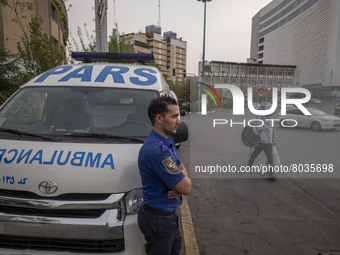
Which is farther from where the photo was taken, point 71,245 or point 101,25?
point 101,25

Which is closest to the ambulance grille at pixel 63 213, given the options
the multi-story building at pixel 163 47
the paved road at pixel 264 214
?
the paved road at pixel 264 214

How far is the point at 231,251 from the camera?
3074mm

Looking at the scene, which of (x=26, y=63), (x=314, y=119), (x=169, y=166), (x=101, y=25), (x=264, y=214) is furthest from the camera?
(x=314, y=119)

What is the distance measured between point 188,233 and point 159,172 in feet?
6.65

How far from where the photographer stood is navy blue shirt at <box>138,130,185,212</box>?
1.76 meters

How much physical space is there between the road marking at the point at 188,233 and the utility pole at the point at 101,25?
851 centimetres

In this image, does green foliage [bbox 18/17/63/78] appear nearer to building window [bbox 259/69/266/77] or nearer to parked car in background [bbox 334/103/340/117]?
parked car in background [bbox 334/103/340/117]

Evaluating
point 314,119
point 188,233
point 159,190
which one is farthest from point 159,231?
point 314,119

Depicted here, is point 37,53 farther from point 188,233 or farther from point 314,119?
point 314,119

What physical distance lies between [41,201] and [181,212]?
2477mm

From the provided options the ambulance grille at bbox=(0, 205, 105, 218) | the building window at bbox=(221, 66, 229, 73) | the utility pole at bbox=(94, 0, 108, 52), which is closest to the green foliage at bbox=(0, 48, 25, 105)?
the utility pole at bbox=(94, 0, 108, 52)

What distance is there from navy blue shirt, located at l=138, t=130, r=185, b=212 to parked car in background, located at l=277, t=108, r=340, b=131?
1275cm

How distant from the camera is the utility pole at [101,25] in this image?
10469 mm

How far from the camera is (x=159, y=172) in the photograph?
1.77 metres
